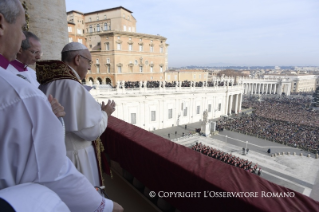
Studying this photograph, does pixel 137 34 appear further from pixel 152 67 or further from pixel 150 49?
pixel 152 67

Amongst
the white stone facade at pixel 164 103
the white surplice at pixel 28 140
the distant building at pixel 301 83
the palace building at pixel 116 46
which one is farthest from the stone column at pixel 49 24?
the distant building at pixel 301 83

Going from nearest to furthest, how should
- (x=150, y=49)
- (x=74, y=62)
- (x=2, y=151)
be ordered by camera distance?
(x=2, y=151), (x=74, y=62), (x=150, y=49)

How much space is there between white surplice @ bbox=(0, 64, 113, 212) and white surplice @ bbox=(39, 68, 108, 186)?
3.33 ft

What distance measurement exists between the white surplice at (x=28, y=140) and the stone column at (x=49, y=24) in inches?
211

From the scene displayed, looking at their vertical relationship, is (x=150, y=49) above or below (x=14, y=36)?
above

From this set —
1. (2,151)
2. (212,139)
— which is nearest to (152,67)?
(212,139)

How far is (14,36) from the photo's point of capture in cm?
105

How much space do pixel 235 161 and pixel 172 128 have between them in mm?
14575

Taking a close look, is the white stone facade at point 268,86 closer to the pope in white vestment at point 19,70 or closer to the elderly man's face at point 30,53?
the elderly man's face at point 30,53

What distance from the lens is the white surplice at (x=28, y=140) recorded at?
0.83m

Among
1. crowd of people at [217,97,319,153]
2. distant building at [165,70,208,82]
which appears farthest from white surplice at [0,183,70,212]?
distant building at [165,70,208,82]

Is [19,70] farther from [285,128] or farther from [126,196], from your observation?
[285,128]

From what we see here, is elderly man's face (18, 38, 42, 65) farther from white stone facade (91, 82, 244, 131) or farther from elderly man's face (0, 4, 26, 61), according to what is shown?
white stone facade (91, 82, 244, 131)

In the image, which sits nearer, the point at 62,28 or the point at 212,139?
the point at 62,28
